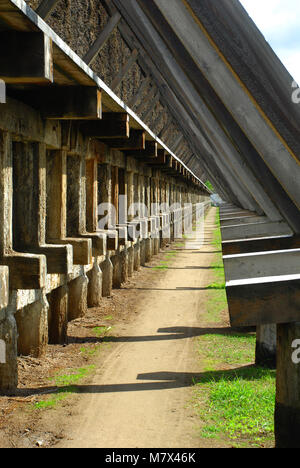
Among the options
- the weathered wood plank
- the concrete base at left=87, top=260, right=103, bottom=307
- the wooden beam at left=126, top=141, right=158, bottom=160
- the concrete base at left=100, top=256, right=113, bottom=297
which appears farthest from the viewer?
the wooden beam at left=126, top=141, right=158, bottom=160

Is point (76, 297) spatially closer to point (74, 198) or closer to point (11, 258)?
point (74, 198)

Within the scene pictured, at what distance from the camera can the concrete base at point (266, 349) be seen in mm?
5883

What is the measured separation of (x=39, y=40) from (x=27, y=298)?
263 cm

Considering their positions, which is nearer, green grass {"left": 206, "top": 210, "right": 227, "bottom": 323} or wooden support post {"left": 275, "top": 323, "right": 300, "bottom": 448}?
wooden support post {"left": 275, "top": 323, "right": 300, "bottom": 448}

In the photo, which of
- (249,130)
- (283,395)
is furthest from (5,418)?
(249,130)

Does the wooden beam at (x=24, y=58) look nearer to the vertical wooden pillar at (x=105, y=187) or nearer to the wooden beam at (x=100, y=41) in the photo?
the wooden beam at (x=100, y=41)

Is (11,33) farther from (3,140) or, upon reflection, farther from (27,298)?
(27,298)

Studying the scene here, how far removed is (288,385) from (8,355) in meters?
2.83

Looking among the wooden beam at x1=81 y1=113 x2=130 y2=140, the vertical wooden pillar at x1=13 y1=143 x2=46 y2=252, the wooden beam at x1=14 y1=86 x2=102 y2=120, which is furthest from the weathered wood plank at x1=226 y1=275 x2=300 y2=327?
the wooden beam at x1=81 y1=113 x2=130 y2=140

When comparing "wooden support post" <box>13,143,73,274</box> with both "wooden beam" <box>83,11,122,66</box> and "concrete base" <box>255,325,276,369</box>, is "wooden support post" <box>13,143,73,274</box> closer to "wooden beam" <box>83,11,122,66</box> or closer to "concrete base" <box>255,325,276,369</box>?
"concrete base" <box>255,325,276,369</box>

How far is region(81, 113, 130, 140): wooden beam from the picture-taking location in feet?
22.7

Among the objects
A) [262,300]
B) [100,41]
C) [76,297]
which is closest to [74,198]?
[76,297]

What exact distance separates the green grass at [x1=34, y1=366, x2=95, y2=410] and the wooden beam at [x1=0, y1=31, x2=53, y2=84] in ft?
8.52

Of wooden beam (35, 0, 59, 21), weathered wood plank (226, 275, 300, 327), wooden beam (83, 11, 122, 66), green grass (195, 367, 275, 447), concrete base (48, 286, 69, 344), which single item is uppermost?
wooden beam (83, 11, 122, 66)
